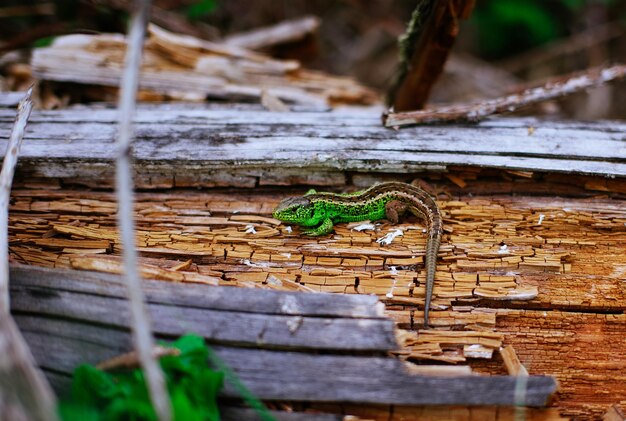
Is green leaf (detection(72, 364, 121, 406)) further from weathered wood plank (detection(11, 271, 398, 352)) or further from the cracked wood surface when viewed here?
the cracked wood surface

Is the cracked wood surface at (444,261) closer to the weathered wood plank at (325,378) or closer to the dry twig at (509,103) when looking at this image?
the weathered wood plank at (325,378)

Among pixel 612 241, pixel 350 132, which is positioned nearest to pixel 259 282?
pixel 350 132

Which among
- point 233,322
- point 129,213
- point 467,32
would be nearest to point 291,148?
point 233,322

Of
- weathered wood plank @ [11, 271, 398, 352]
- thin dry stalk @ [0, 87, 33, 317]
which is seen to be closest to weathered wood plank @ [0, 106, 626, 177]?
thin dry stalk @ [0, 87, 33, 317]

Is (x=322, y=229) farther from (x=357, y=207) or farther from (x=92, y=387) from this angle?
(x=92, y=387)

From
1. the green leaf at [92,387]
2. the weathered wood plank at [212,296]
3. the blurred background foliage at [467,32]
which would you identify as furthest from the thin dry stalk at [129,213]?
the blurred background foliage at [467,32]

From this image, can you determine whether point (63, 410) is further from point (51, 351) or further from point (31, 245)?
point (31, 245)

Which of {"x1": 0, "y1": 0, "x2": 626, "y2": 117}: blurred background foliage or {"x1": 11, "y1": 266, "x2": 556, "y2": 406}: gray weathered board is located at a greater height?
{"x1": 0, "y1": 0, "x2": 626, "y2": 117}: blurred background foliage

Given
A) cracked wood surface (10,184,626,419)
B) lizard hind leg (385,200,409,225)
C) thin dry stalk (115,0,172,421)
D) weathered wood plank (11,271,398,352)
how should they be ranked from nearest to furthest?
thin dry stalk (115,0,172,421)
weathered wood plank (11,271,398,352)
cracked wood surface (10,184,626,419)
lizard hind leg (385,200,409,225)
